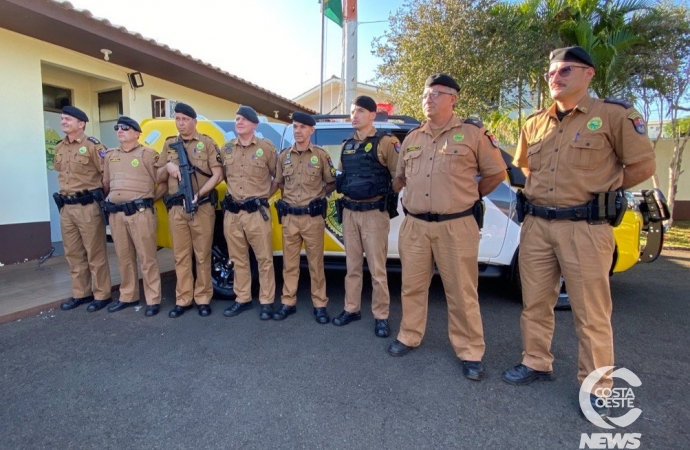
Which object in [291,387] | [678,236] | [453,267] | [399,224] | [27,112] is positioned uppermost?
[27,112]

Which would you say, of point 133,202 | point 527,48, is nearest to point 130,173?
point 133,202

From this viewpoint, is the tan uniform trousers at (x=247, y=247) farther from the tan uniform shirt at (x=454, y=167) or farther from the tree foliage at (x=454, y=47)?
the tree foliage at (x=454, y=47)

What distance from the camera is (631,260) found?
12.4 ft

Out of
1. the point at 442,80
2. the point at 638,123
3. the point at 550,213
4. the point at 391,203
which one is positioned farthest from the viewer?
the point at 391,203

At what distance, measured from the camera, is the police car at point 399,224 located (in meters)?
3.72

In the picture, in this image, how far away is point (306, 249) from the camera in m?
3.71

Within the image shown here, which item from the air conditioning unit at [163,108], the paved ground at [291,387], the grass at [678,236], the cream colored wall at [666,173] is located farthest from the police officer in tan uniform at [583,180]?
the cream colored wall at [666,173]

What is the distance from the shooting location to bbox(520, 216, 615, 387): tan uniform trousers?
2297mm

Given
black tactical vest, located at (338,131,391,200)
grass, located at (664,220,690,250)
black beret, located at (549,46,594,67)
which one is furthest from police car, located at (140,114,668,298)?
grass, located at (664,220,690,250)

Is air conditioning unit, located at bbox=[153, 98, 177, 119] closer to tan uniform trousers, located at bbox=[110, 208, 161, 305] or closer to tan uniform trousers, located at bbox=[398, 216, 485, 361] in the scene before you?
tan uniform trousers, located at bbox=[110, 208, 161, 305]

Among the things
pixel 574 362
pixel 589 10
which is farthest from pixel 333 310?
pixel 589 10

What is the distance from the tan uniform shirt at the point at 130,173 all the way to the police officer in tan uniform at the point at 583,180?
10.9 feet

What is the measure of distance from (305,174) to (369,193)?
0.65m

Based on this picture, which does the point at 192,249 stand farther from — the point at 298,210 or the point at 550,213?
the point at 550,213
